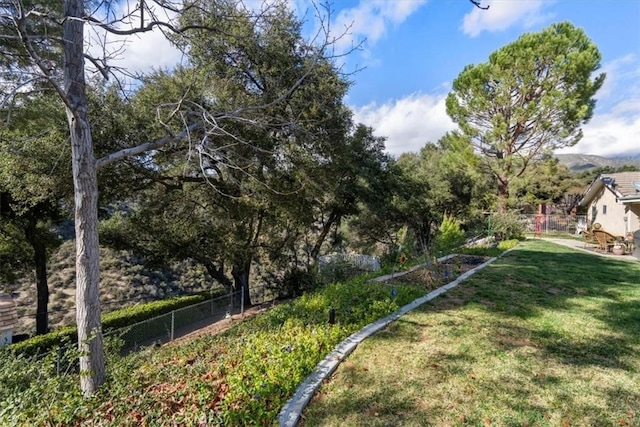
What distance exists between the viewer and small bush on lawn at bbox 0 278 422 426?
8.36 ft

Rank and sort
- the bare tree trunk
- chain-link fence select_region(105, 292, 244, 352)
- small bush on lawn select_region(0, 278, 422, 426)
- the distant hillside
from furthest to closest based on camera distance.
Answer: the distant hillside → chain-link fence select_region(105, 292, 244, 352) → the bare tree trunk → small bush on lawn select_region(0, 278, 422, 426)

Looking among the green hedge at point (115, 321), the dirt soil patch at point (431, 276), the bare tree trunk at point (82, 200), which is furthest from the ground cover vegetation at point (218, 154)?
the green hedge at point (115, 321)

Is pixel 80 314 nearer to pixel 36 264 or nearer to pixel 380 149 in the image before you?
pixel 36 264

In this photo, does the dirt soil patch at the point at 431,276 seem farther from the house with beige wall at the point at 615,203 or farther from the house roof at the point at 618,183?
the house roof at the point at 618,183

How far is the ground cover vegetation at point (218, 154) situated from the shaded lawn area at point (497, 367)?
253 centimetres

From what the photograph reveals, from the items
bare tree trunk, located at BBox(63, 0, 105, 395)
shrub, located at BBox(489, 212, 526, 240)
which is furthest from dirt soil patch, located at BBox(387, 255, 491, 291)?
shrub, located at BBox(489, 212, 526, 240)

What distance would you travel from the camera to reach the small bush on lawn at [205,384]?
255cm

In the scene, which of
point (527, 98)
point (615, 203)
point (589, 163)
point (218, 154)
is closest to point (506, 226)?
point (527, 98)

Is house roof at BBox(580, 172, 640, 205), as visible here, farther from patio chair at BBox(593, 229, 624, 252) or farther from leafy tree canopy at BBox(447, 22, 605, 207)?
patio chair at BBox(593, 229, 624, 252)

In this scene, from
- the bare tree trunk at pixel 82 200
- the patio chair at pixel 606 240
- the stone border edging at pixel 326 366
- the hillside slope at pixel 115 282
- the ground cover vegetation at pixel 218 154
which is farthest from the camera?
the hillside slope at pixel 115 282

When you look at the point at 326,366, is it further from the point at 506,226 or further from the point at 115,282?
the point at 115,282

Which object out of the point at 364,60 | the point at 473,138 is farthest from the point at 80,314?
the point at 473,138

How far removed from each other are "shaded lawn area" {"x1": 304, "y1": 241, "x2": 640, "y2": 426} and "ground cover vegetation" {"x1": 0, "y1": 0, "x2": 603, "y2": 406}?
2.53m

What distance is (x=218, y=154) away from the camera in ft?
13.0
